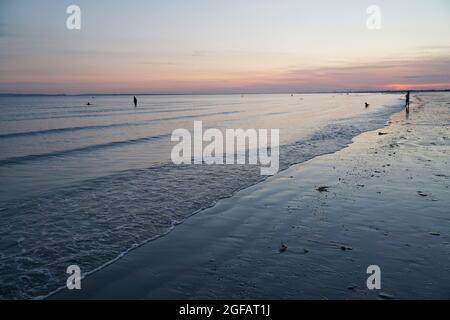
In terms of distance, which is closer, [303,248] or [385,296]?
[385,296]

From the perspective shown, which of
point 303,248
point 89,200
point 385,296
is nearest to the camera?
point 385,296

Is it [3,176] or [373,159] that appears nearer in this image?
[3,176]

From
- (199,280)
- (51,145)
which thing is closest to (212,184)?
(199,280)

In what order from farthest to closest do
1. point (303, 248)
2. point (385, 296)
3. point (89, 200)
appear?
point (89, 200) < point (303, 248) < point (385, 296)

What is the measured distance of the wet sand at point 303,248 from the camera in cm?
529

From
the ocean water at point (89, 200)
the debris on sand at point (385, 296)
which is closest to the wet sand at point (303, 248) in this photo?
the debris on sand at point (385, 296)

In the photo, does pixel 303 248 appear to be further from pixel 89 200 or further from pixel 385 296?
pixel 89 200

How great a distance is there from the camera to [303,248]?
6699mm

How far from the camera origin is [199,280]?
18.5 feet

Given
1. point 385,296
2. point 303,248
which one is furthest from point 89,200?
point 385,296

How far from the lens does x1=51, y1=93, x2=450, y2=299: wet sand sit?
5289 mm

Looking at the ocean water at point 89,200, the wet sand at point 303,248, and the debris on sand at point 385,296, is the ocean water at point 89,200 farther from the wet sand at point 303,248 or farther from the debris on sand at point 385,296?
the debris on sand at point 385,296
